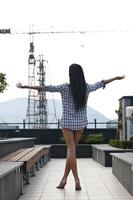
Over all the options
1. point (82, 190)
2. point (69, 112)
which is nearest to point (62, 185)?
point (82, 190)

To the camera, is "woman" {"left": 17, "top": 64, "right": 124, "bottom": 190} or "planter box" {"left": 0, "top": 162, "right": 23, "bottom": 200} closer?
"planter box" {"left": 0, "top": 162, "right": 23, "bottom": 200}

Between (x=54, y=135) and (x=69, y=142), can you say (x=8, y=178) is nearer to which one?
(x=69, y=142)

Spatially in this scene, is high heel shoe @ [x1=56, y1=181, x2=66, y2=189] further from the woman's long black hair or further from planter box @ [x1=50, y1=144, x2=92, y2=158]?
planter box @ [x1=50, y1=144, x2=92, y2=158]

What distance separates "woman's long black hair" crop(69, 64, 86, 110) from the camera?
29.7 ft

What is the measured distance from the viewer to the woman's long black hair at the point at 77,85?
9039 mm

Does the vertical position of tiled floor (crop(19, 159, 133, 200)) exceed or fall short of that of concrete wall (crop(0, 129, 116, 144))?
it falls short

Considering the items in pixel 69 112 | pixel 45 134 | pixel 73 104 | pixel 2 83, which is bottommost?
pixel 69 112

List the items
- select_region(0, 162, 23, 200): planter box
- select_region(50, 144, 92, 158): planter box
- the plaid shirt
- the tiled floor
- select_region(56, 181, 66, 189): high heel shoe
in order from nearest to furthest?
select_region(0, 162, 23, 200): planter box
the tiled floor
the plaid shirt
select_region(56, 181, 66, 189): high heel shoe
select_region(50, 144, 92, 158): planter box

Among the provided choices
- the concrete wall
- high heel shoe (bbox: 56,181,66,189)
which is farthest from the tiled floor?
the concrete wall

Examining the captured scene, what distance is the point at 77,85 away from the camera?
9.05m

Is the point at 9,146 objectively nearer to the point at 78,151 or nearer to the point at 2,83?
the point at 2,83

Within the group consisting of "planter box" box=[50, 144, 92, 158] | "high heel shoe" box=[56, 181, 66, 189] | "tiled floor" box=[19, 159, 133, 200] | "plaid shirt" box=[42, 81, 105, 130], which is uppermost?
"plaid shirt" box=[42, 81, 105, 130]

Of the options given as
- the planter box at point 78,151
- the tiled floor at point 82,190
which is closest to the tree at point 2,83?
the planter box at point 78,151

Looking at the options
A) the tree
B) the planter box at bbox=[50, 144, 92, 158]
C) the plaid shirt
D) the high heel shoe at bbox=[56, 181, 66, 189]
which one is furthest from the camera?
the planter box at bbox=[50, 144, 92, 158]
